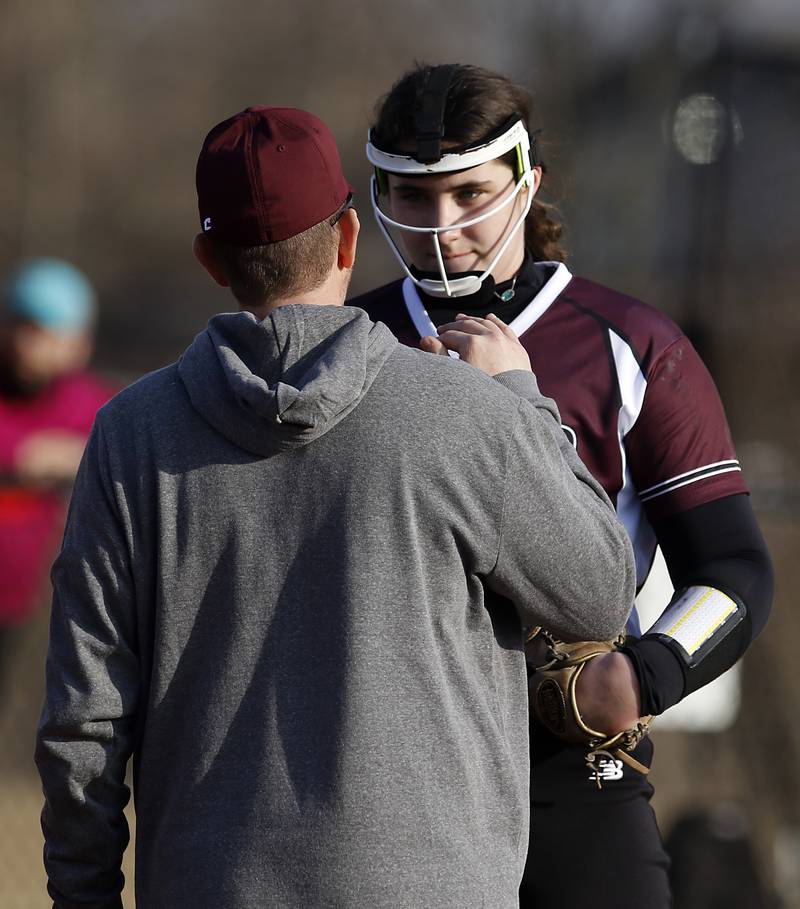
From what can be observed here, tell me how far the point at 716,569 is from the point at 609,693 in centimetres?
30

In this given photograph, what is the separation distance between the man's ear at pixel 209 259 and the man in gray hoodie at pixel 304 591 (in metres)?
0.03

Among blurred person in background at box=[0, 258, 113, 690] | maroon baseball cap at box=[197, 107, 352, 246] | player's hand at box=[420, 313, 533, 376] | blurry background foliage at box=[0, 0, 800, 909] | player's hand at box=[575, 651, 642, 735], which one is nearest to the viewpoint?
maroon baseball cap at box=[197, 107, 352, 246]

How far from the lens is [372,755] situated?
1838 mm

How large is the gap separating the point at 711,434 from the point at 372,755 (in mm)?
963

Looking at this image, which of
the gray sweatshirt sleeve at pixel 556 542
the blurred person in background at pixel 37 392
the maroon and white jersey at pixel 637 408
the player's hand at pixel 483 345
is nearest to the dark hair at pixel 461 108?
the maroon and white jersey at pixel 637 408

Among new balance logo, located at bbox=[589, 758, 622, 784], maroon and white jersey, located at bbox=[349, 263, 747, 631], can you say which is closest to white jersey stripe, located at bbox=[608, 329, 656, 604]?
maroon and white jersey, located at bbox=[349, 263, 747, 631]

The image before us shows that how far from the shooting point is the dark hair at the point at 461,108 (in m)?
2.53

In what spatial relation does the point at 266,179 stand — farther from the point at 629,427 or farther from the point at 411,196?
the point at 629,427

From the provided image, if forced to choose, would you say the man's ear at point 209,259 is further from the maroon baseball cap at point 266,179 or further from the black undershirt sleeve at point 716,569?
the black undershirt sleeve at point 716,569

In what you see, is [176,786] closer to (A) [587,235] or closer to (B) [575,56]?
(A) [587,235]

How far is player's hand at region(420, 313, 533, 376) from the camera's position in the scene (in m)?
2.09

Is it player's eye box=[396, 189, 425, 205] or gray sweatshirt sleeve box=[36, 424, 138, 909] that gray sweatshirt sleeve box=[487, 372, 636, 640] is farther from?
player's eye box=[396, 189, 425, 205]

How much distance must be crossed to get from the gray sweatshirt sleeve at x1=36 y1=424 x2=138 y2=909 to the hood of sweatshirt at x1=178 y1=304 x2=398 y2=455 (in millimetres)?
192

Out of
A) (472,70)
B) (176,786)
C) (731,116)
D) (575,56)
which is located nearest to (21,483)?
(472,70)
